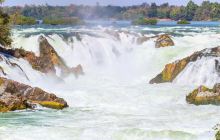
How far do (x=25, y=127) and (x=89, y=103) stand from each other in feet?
22.7

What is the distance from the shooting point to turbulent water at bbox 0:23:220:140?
22203mm

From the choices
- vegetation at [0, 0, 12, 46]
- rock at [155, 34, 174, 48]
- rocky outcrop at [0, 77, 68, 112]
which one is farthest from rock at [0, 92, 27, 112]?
rock at [155, 34, 174, 48]

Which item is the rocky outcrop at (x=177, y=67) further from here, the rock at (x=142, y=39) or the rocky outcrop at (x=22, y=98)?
the rock at (x=142, y=39)

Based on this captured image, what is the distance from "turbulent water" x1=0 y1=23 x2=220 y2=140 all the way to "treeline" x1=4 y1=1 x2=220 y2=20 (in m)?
93.8

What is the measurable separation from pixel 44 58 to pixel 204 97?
14.8m

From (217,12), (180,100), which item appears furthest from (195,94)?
(217,12)

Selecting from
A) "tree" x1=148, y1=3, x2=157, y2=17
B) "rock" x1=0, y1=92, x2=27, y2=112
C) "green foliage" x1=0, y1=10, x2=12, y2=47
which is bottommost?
"tree" x1=148, y1=3, x2=157, y2=17

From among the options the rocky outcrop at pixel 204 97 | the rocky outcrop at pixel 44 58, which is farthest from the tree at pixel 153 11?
the rocky outcrop at pixel 204 97

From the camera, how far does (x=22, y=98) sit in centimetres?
2770

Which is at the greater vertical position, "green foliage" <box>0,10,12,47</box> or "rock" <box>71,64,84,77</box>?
"green foliage" <box>0,10,12,47</box>

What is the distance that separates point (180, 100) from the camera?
98.8ft

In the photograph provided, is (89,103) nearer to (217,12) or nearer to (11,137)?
(11,137)

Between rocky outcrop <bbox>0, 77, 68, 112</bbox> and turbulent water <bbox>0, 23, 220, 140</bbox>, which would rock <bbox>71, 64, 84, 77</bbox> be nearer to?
turbulent water <bbox>0, 23, 220, 140</bbox>

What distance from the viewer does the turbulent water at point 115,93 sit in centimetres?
2220
